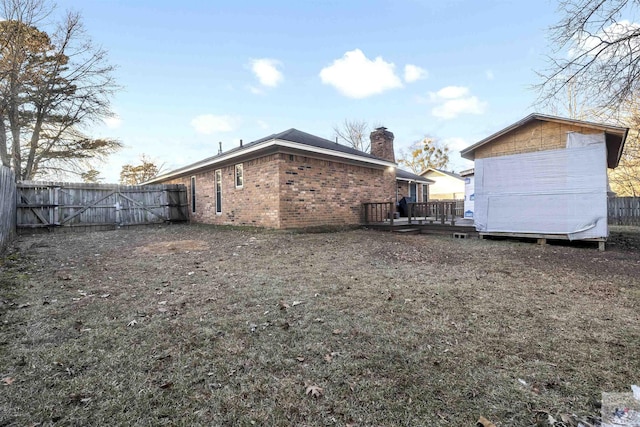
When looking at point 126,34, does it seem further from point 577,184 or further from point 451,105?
point 451,105

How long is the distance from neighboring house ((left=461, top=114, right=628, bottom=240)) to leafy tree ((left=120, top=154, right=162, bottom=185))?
31.1m

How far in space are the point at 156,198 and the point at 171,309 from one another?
1325cm

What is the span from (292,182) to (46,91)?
14.0m

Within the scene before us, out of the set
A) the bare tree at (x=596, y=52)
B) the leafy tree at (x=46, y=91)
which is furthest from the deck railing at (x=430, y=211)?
the leafy tree at (x=46, y=91)

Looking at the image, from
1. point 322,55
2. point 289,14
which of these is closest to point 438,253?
point 289,14

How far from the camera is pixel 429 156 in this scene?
39344 mm

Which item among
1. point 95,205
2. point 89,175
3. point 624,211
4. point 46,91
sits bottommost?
point 624,211

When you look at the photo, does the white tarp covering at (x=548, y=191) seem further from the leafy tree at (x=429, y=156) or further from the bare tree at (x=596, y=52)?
the leafy tree at (x=429, y=156)

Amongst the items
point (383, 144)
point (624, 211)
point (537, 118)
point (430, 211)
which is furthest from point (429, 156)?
point (537, 118)

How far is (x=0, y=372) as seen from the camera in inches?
83.4

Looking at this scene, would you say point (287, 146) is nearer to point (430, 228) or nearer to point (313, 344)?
point (430, 228)

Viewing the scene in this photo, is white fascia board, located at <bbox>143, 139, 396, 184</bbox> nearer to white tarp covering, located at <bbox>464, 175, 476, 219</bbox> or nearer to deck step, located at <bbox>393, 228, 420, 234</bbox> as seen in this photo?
deck step, located at <bbox>393, 228, 420, 234</bbox>

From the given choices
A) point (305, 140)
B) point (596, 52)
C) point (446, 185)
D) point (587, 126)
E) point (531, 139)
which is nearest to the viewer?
point (596, 52)

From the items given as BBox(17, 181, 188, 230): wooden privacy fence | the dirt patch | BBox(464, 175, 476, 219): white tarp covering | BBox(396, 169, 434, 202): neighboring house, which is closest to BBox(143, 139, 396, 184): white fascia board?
BBox(17, 181, 188, 230): wooden privacy fence
